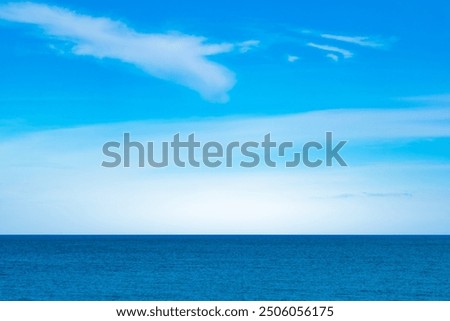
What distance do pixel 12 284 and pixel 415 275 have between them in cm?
4181

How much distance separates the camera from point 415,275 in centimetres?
6944

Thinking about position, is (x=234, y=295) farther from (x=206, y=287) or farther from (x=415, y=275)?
(x=415, y=275)

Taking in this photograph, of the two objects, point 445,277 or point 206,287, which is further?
point 445,277

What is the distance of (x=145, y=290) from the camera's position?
5431 centimetres
